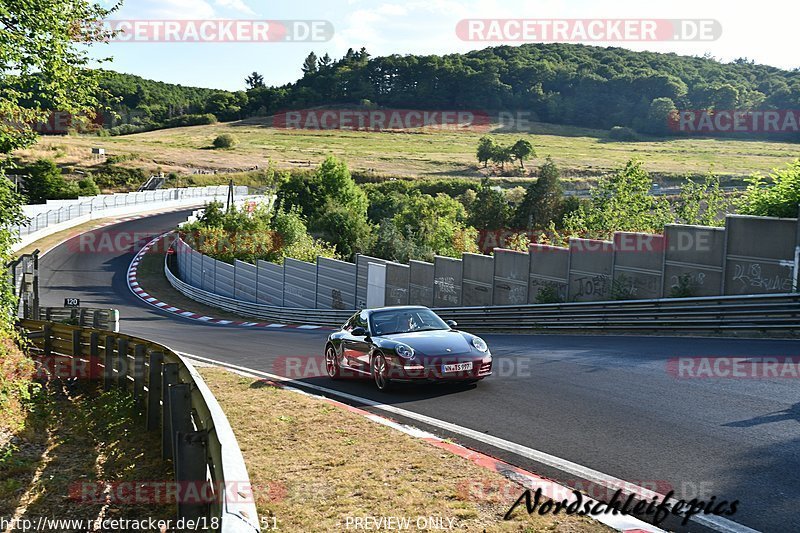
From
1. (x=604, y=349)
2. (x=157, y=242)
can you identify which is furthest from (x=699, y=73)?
(x=604, y=349)

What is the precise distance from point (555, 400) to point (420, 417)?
2.01m

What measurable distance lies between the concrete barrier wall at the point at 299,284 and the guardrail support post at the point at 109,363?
19.7m

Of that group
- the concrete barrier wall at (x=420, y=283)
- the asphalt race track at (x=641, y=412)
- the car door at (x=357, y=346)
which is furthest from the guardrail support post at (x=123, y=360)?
the concrete barrier wall at (x=420, y=283)

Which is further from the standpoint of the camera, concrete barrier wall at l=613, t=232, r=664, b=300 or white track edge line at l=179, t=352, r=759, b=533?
concrete barrier wall at l=613, t=232, r=664, b=300

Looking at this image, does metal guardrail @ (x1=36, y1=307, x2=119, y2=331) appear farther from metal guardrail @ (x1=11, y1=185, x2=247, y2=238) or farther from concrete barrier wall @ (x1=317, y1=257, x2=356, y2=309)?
metal guardrail @ (x1=11, y1=185, x2=247, y2=238)

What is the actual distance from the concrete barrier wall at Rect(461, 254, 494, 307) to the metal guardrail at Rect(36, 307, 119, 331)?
11.2 meters

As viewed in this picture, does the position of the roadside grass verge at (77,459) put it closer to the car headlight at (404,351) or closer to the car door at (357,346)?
the car door at (357,346)

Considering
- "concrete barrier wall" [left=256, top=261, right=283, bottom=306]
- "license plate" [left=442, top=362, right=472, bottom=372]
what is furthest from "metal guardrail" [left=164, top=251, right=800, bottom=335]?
"concrete barrier wall" [left=256, top=261, right=283, bottom=306]

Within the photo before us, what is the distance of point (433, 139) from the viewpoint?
157 m

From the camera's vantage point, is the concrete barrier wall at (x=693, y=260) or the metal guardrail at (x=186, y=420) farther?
the concrete barrier wall at (x=693, y=260)

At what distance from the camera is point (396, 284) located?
1171 inches

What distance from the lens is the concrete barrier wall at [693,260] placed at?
59.6ft

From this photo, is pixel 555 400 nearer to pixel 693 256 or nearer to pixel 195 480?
pixel 195 480

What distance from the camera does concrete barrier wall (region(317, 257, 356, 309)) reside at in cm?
3197
